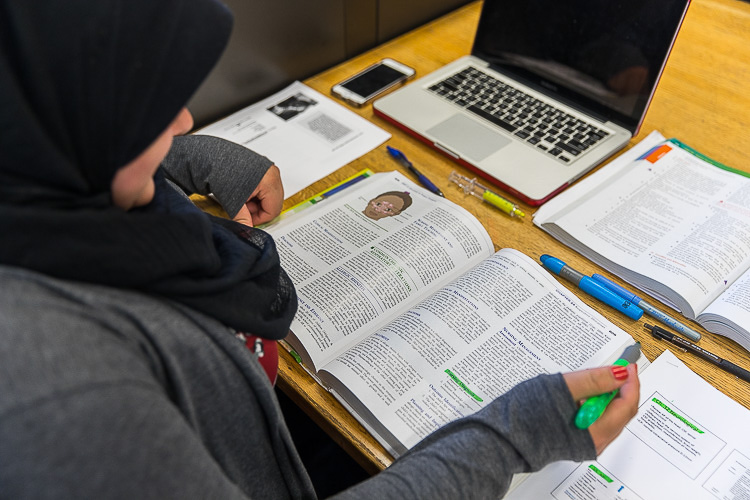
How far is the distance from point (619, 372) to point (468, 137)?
55 centimetres

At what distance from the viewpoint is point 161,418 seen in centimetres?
40

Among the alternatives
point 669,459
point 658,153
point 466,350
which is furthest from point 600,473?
point 658,153

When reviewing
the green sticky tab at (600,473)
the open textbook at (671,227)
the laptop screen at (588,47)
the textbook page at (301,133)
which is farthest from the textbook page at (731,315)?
the textbook page at (301,133)

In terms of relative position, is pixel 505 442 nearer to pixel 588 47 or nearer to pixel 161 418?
pixel 161 418

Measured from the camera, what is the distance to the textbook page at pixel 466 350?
25.8 inches

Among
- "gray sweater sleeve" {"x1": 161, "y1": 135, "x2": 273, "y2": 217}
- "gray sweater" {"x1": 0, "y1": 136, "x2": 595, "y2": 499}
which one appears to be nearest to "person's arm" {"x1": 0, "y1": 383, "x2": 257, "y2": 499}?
"gray sweater" {"x1": 0, "y1": 136, "x2": 595, "y2": 499}

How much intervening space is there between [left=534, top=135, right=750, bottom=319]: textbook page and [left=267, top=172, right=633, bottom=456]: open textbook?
0.36 feet

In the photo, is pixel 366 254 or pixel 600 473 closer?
pixel 600 473

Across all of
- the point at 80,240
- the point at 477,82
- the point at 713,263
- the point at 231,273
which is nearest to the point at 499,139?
the point at 477,82

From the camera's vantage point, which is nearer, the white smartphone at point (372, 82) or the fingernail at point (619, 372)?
the fingernail at point (619, 372)

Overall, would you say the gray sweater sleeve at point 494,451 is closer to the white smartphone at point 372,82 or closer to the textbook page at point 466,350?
the textbook page at point 466,350

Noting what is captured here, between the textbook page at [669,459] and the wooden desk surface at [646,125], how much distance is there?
0.04m

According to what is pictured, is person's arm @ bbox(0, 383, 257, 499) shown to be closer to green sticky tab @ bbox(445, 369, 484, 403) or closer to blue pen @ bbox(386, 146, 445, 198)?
green sticky tab @ bbox(445, 369, 484, 403)

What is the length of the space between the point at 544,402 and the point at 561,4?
31.0 inches
